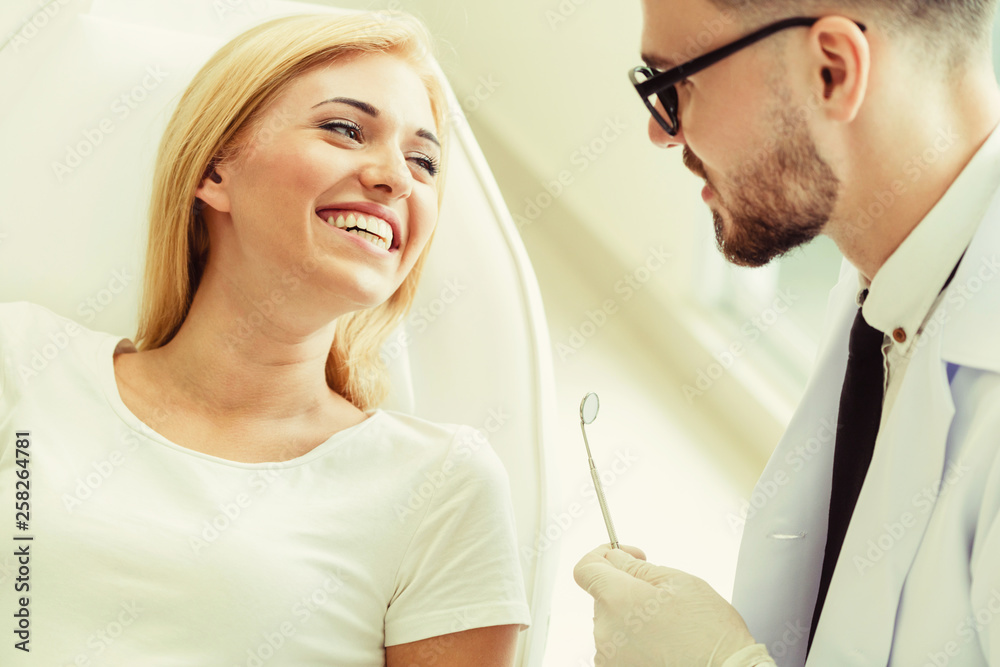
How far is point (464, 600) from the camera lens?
3.59 feet

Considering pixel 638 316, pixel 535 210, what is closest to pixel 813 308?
pixel 638 316

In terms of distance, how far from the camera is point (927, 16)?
0.88 meters

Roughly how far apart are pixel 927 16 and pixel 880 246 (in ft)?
0.77

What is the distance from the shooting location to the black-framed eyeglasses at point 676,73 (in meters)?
0.90

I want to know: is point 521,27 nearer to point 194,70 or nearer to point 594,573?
point 194,70
